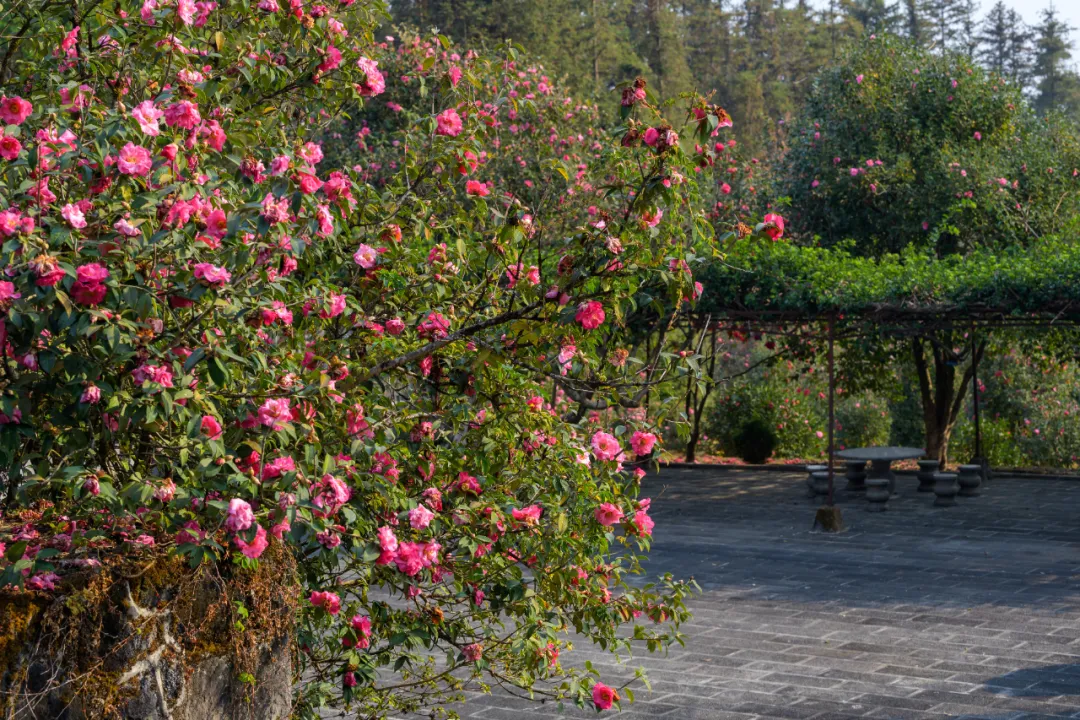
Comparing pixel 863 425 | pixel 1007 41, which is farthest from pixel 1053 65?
pixel 863 425

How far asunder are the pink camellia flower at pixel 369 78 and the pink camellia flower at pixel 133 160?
56.8 inches

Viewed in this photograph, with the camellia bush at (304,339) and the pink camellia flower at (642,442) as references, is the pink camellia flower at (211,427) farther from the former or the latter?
the pink camellia flower at (642,442)

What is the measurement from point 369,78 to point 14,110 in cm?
155

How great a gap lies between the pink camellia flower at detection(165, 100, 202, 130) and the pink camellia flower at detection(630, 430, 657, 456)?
1.94 metres

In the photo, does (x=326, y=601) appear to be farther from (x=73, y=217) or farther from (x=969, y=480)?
(x=969, y=480)

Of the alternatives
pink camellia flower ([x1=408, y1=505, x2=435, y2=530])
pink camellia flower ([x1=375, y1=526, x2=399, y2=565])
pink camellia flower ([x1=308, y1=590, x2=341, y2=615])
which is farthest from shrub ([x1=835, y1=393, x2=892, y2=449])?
pink camellia flower ([x1=375, y1=526, x2=399, y2=565])

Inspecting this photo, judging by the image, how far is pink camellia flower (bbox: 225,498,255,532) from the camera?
345 centimetres

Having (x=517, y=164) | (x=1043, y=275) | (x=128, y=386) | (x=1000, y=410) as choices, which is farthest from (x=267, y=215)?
(x=1000, y=410)

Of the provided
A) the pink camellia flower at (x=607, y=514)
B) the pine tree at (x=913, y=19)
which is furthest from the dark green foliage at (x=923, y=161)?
the pine tree at (x=913, y=19)

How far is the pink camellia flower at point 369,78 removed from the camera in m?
4.96

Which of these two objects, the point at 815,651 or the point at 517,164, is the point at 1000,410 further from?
the point at 815,651

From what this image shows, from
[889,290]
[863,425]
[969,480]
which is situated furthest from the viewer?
[863,425]

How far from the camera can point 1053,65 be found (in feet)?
214

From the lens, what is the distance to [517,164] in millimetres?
18891
